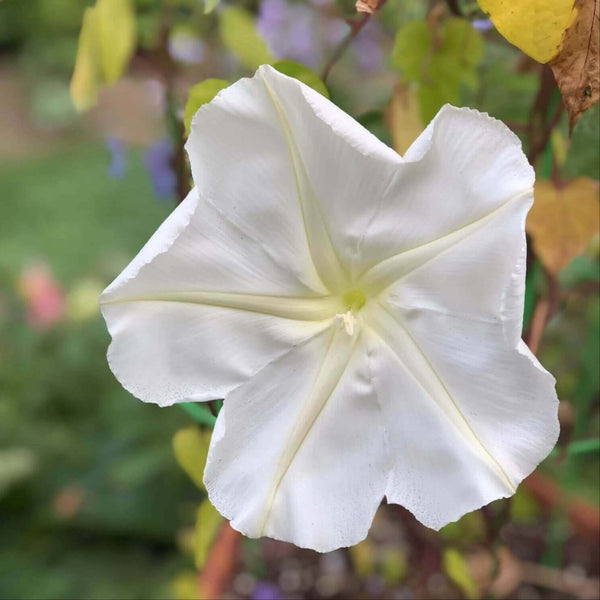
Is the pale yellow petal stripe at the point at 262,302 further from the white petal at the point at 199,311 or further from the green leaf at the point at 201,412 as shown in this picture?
the green leaf at the point at 201,412

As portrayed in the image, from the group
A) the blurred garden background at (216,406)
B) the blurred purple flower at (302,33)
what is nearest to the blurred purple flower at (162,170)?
the blurred garden background at (216,406)

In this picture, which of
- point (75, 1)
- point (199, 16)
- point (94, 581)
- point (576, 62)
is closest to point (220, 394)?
point (576, 62)

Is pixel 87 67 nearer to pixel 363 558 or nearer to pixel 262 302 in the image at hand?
pixel 262 302

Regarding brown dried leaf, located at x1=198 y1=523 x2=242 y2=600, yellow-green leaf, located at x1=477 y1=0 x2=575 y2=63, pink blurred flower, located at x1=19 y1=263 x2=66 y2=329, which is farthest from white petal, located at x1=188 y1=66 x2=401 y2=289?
pink blurred flower, located at x1=19 y1=263 x2=66 y2=329

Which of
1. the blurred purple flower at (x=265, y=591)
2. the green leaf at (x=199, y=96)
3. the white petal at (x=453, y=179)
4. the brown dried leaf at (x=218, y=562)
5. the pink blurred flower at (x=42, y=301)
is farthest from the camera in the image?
the pink blurred flower at (x=42, y=301)

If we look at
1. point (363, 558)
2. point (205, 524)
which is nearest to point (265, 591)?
point (363, 558)

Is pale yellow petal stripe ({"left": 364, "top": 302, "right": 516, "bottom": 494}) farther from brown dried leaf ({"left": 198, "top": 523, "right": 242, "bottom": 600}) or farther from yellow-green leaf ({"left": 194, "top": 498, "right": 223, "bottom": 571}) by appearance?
brown dried leaf ({"left": 198, "top": 523, "right": 242, "bottom": 600})

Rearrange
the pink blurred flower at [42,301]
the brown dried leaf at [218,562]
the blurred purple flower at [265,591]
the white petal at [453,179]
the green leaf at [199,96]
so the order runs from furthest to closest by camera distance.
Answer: the pink blurred flower at [42,301] → the blurred purple flower at [265,591] → the brown dried leaf at [218,562] → the green leaf at [199,96] → the white petal at [453,179]
